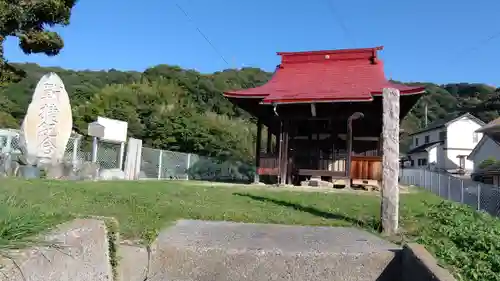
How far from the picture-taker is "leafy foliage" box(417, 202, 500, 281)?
3.69 meters

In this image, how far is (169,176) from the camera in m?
17.9

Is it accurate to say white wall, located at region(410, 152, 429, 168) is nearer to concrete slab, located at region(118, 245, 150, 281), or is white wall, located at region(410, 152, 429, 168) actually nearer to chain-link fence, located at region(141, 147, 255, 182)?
chain-link fence, located at region(141, 147, 255, 182)

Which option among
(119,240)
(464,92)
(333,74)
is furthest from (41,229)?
(464,92)

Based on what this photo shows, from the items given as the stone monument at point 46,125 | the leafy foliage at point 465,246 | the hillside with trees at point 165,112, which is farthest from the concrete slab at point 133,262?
the hillside with trees at point 165,112

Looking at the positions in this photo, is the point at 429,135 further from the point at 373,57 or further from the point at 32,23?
the point at 32,23

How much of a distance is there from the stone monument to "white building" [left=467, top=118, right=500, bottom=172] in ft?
98.3

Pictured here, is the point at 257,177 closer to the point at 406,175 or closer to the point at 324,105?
the point at 324,105

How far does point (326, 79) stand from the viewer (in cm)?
1562

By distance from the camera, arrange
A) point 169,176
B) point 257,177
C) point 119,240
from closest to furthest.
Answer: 1. point 119,240
2. point 257,177
3. point 169,176

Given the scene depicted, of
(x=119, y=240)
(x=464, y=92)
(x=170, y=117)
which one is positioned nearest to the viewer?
(x=119, y=240)

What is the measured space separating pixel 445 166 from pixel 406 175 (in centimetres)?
2104

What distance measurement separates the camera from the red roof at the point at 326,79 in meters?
13.4

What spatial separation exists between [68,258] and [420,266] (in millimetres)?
3055

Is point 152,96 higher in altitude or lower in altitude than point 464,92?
lower
